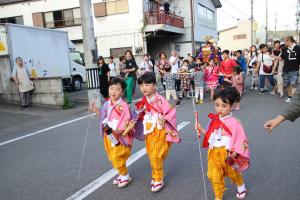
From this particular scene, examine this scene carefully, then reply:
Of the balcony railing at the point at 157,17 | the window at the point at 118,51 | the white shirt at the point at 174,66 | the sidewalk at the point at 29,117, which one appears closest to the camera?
the sidewalk at the point at 29,117

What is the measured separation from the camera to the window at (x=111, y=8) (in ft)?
82.6

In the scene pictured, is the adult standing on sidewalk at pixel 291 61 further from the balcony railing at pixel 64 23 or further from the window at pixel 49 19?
the window at pixel 49 19

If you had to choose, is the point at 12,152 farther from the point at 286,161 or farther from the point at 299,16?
the point at 299,16

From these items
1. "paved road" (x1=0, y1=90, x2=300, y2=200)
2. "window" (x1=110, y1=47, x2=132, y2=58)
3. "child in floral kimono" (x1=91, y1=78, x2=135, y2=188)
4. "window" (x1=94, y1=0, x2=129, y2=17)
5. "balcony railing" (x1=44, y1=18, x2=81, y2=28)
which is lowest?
"paved road" (x1=0, y1=90, x2=300, y2=200)

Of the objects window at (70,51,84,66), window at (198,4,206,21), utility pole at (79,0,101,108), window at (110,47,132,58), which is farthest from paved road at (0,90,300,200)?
window at (198,4,206,21)

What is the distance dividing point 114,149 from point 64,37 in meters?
13.2

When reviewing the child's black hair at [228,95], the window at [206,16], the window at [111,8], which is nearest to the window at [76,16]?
the window at [111,8]

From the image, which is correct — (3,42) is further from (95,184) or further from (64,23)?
(64,23)

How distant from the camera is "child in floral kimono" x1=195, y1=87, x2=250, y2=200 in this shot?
126 inches

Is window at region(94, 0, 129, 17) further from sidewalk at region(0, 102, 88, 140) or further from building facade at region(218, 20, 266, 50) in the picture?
building facade at region(218, 20, 266, 50)

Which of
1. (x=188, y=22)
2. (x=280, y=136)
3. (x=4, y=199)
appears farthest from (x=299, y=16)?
(x=4, y=199)

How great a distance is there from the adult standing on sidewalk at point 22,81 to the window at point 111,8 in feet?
52.5

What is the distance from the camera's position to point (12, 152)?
5.94 metres

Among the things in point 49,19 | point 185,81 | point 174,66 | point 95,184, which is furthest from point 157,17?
point 95,184
